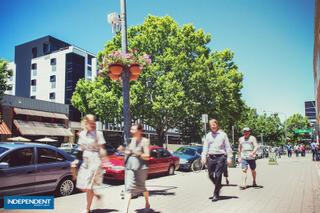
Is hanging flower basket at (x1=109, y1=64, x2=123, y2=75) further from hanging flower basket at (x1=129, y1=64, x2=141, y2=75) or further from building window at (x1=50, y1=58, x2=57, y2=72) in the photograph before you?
building window at (x1=50, y1=58, x2=57, y2=72)

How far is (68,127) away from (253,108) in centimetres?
5048

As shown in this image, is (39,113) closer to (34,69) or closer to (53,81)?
(53,81)

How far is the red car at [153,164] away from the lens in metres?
11.8

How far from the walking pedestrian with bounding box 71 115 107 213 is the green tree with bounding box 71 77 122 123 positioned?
1785cm

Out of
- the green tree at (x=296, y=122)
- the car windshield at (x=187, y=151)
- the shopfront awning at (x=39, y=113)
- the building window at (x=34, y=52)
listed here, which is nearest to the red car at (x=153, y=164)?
the car windshield at (x=187, y=151)

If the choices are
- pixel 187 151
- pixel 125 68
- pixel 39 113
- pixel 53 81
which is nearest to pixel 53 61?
pixel 53 81

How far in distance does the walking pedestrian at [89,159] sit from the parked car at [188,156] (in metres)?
11.4

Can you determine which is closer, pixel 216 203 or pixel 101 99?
pixel 216 203

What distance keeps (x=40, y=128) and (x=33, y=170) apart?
27.3 meters

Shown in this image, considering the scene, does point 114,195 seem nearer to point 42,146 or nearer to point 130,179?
point 42,146

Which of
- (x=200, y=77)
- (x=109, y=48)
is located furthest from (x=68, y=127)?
(x=200, y=77)

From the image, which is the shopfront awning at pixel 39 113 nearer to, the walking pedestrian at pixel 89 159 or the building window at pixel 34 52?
the building window at pixel 34 52

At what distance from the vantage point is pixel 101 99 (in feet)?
81.6

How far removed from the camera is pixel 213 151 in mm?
8016
